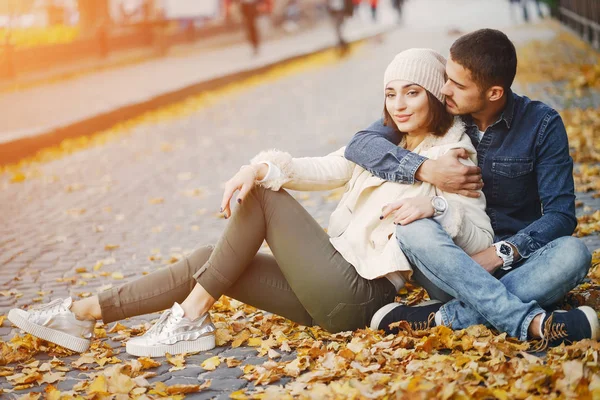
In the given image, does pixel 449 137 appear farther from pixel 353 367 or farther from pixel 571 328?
pixel 353 367

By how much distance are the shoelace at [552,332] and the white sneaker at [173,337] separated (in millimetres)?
1591

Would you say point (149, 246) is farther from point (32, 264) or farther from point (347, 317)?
point (347, 317)

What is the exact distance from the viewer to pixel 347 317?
3.94 m

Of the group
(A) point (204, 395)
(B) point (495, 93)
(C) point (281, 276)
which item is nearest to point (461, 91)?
(B) point (495, 93)

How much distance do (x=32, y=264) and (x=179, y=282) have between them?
105 inches

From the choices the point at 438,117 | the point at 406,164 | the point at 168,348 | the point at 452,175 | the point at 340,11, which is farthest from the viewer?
the point at 340,11

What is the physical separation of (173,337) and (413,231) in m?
1.28

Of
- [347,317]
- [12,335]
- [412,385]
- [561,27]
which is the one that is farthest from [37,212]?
[561,27]

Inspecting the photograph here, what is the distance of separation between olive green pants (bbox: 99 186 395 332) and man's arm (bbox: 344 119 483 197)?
0.39 m

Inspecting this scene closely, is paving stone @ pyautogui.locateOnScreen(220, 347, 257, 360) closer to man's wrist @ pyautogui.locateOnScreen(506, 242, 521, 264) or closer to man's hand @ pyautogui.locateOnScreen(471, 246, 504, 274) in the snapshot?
man's hand @ pyautogui.locateOnScreen(471, 246, 504, 274)

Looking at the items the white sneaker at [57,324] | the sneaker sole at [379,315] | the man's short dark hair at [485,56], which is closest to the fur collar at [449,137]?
the man's short dark hair at [485,56]

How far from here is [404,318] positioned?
12.8 feet

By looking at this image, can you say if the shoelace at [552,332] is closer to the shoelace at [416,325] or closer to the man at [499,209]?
the man at [499,209]

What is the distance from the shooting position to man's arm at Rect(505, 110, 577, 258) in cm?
377
